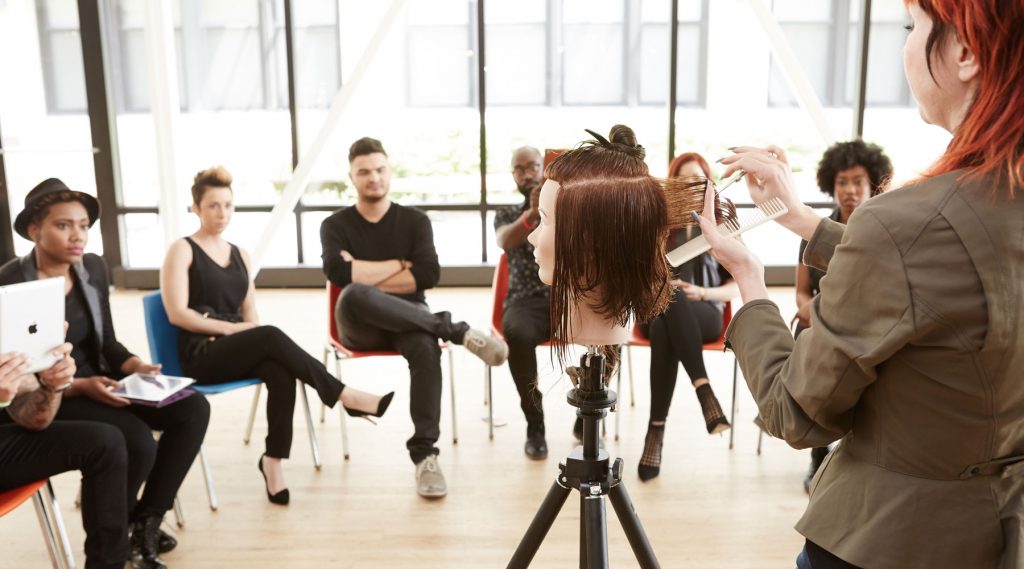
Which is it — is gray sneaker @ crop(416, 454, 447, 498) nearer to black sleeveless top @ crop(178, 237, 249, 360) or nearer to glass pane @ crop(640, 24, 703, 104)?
black sleeveless top @ crop(178, 237, 249, 360)

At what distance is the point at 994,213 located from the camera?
930 millimetres

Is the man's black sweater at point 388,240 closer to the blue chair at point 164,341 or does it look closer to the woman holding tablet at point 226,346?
the woman holding tablet at point 226,346

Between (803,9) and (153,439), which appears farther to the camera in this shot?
(803,9)

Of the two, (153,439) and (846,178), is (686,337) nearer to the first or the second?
(846,178)

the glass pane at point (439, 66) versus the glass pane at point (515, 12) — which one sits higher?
the glass pane at point (515, 12)

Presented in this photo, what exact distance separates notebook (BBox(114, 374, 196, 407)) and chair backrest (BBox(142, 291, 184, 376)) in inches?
17.0

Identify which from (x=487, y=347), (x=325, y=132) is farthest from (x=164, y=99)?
(x=487, y=347)

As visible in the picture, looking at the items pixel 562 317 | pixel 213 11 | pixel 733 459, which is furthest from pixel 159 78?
pixel 562 317

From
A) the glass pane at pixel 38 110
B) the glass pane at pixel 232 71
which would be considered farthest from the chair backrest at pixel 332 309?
the glass pane at pixel 38 110

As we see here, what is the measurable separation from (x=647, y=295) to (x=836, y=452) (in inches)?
20.0

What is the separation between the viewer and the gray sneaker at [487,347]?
11.1 ft

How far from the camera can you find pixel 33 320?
2.23 metres

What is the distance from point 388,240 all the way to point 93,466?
66.0 inches

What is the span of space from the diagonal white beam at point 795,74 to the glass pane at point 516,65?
1994 millimetres
